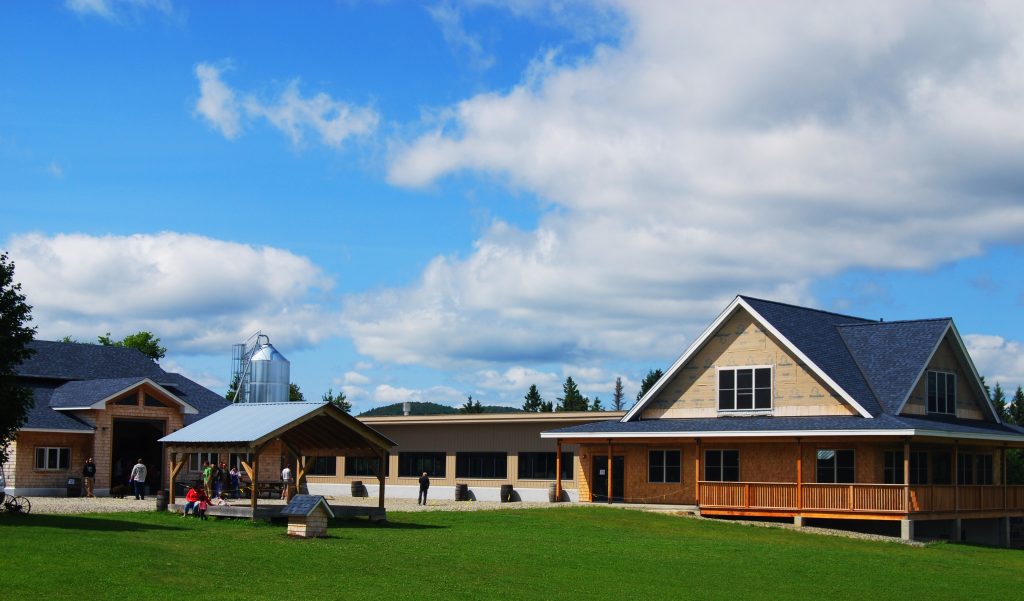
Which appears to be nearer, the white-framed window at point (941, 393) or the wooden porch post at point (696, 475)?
the wooden porch post at point (696, 475)

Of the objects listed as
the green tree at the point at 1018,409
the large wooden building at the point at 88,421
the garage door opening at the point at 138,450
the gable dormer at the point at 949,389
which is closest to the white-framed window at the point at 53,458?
the large wooden building at the point at 88,421

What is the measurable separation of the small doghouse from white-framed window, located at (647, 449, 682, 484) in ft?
66.4

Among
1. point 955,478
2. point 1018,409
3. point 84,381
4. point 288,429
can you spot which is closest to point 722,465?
point 955,478

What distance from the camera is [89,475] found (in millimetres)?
48375

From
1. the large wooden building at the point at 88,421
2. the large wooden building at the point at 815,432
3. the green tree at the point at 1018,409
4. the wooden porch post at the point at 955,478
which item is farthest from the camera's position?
the green tree at the point at 1018,409

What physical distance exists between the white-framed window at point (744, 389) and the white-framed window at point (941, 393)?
606cm

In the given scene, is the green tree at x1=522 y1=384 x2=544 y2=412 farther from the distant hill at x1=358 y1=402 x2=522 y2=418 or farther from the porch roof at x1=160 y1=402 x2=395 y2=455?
the porch roof at x1=160 y1=402 x2=395 y2=455

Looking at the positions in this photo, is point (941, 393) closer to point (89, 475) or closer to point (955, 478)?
point (955, 478)

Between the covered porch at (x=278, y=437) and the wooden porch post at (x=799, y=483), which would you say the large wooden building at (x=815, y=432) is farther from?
the covered porch at (x=278, y=437)

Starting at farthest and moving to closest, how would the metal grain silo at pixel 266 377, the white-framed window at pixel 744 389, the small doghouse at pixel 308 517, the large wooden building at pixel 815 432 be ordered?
the metal grain silo at pixel 266 377 → the white-framed window at pixel 744 389 → the large wooden building at pixel 815 432 → the small doghouse at pixel 308 517

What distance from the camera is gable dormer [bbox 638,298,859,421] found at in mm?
43312

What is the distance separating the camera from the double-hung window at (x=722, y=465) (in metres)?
44.5

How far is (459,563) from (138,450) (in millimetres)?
36111

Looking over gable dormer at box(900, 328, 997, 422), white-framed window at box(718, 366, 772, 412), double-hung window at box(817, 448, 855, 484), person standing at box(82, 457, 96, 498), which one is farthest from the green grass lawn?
person standing at box(82, 457, 96, 498)
